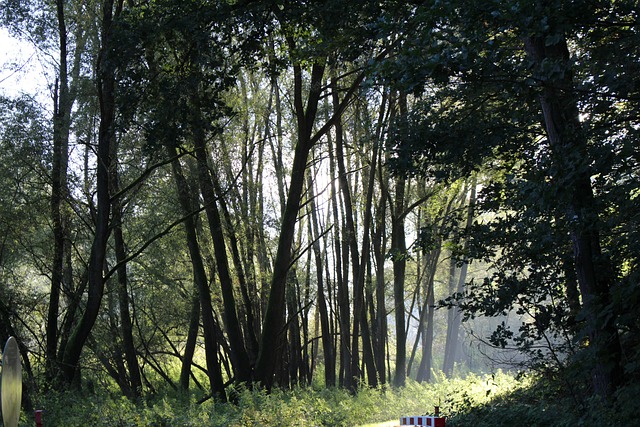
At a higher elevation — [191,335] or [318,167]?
[318,167]

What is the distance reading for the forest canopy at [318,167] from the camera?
7.49 meters

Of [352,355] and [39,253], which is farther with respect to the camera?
[352,355]

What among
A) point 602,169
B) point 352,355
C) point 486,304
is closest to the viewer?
point 602,169

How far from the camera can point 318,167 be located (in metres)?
27.9

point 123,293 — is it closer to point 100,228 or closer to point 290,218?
point 100,228

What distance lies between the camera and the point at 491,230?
1064 cm

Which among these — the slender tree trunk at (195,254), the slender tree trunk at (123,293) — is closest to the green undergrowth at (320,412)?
the slender tree trunk at (195,254)

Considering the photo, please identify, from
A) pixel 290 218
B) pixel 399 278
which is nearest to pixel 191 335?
pixel 399 278

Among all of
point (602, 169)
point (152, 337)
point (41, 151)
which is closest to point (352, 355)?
point (152, 337)

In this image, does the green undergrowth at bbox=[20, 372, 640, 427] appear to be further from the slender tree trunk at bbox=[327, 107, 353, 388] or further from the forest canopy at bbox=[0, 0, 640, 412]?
the slender tree trunk at bbox=[327, 107, 353, 388]

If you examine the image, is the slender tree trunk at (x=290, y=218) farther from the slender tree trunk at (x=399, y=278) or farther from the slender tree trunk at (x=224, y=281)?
the slender tree trunk at (x=399, y=278)

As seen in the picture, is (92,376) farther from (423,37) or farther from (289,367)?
(423,37)

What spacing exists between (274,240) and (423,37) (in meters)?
20.9

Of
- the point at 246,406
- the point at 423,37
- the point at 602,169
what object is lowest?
the point at 246,406
